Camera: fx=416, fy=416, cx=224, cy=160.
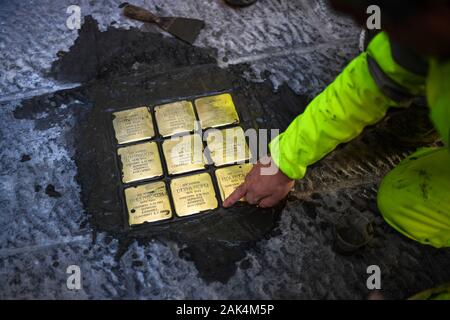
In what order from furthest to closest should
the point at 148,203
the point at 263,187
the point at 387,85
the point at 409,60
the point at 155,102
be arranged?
1. the point at 155,102
2. the point at 148,203
3. the point at 263,187
4. the point at 387,85
5. the point at 409,60

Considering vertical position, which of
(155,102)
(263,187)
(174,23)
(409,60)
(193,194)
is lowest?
(193,194)

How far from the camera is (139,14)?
6.72 ft

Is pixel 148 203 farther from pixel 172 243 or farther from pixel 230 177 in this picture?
pixel 230 177

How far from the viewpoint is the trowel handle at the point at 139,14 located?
2037mm

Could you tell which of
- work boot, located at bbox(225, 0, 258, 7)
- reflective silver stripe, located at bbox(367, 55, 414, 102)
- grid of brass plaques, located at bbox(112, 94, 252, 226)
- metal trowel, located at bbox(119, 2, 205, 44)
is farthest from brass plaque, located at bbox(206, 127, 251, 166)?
work boot, located at bbox(225, 0, 258, 7)

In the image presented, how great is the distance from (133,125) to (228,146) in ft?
1.33

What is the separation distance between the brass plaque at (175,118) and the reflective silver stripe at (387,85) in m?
0.82

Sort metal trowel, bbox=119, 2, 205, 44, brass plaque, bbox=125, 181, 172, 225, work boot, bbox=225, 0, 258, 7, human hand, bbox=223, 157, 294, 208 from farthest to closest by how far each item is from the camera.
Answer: work boot, bbox=225, 0, 258, 7
metal trowel, bbox=119, 2, 205, 44
brass plaque, bbox=125, 181, 172, 225
human hand, bbox=223, 157, 294, 208

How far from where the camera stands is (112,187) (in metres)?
1.61

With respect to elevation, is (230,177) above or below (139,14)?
below

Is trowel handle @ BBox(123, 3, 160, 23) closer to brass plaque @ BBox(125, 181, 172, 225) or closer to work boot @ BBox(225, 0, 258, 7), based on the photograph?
work boot @ BBox(225, 0, 258, 7)

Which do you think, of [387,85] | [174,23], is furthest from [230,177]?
[174,23]

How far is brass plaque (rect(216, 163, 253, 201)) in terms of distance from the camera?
62.8 inches

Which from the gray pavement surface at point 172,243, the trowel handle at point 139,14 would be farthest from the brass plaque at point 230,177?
the trowel handle at point 139,14
